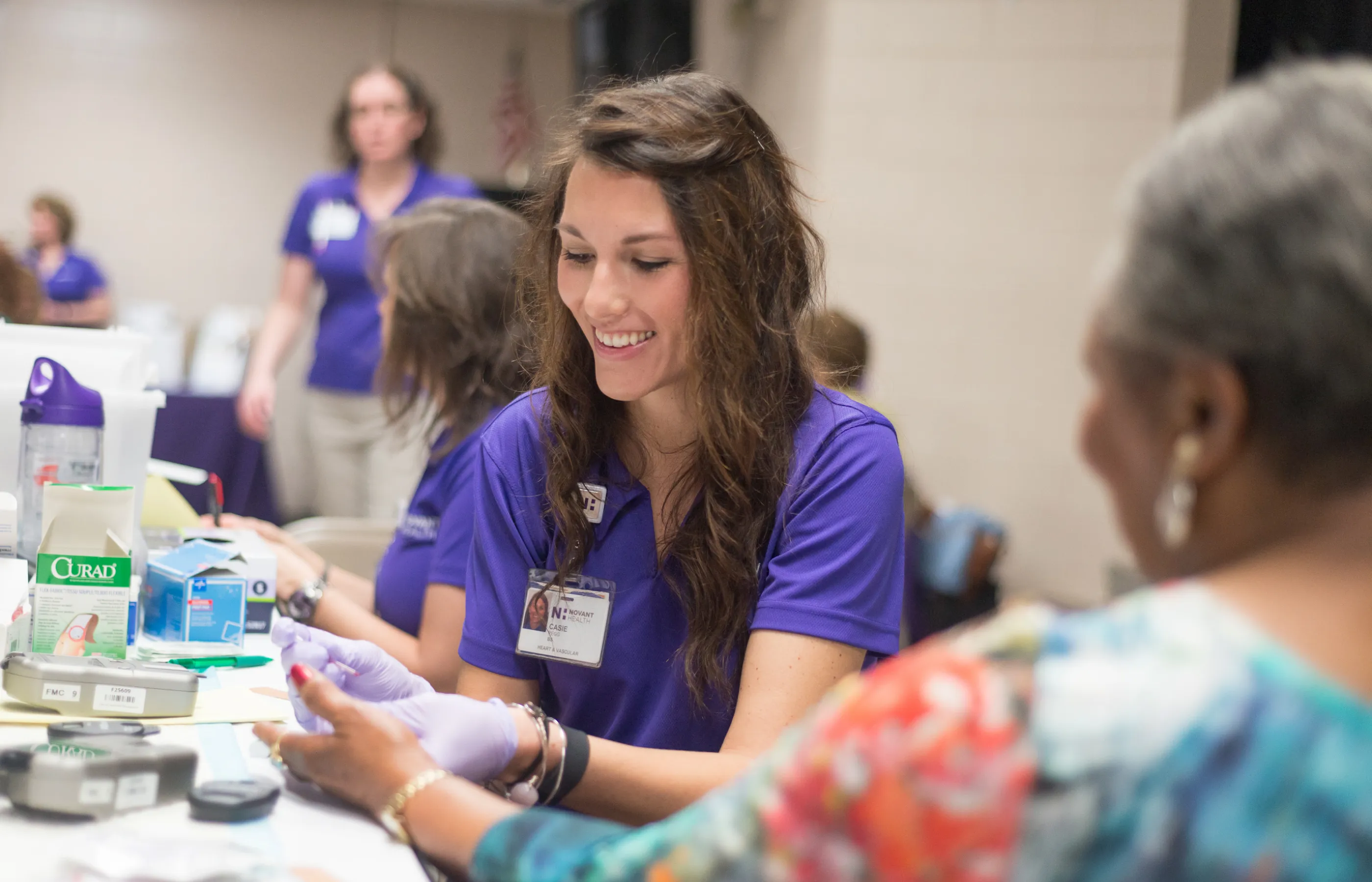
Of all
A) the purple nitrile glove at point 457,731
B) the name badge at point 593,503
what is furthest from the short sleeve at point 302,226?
the purple nitrile glove at point 457,731

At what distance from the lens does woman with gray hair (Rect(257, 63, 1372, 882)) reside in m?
0.63

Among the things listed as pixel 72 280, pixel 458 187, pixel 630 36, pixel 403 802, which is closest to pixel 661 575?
pixel 403 802

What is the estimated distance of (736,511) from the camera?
146cm

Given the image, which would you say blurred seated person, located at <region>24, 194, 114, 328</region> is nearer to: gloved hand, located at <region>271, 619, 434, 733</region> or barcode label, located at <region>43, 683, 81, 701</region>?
barcode label, located at <region>43, 683, 81, 701</region>

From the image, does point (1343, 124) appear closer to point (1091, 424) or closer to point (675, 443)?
point (1091, 424)

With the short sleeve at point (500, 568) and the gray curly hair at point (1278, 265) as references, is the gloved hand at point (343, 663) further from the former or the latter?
the gray curly hair at point (1278, 265)

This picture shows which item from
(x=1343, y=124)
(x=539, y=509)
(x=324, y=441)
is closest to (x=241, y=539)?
(x=539, y=509)

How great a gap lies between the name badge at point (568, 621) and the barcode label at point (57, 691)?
47 centimetres

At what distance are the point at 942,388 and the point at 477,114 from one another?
4196mm

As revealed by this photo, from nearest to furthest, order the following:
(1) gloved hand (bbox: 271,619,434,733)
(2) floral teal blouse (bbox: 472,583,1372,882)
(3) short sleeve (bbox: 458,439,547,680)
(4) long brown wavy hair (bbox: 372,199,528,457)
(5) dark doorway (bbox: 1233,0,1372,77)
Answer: (2) floral teal blouse (bbox: 472,583,1372,882)
(1) gloved hand (bbox: 271,619,434,733)
(3) short sleeve (bbox: 458,439,547,680)
(4) long brown wavy hair (bbox: 372,199,528,457)
(5) dark doorway (bbox: 1233,0,1372,77)

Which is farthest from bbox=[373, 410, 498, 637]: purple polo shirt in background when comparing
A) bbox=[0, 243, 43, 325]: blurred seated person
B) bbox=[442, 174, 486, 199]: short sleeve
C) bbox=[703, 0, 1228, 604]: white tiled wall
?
bbox=[703, 0, 1228, 604]: white tiled wall

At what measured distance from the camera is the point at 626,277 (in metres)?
1.46

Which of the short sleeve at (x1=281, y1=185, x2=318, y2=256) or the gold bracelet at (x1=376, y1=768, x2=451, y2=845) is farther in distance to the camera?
the short sleeve at (x1=281, y1=185, x2=318, y2=256)

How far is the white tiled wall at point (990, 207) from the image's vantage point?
161 inches
